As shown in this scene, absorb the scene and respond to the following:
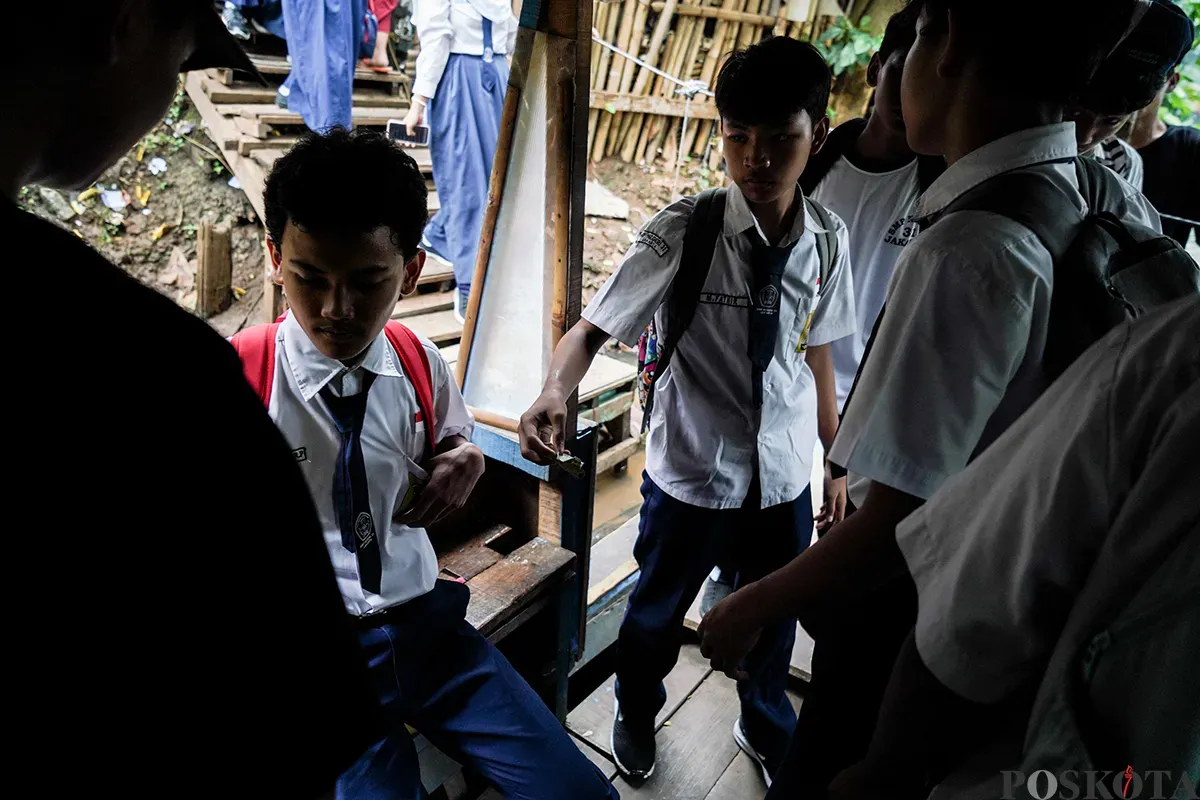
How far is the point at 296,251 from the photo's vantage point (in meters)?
1.53

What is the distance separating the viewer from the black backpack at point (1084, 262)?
1.02 m

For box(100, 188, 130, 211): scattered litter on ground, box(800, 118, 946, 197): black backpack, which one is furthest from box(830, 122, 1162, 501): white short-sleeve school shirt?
box(100, 188, 130, 211): scattered litter on ground

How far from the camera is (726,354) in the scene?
2051mm

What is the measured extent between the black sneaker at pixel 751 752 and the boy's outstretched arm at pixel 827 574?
1383 mm

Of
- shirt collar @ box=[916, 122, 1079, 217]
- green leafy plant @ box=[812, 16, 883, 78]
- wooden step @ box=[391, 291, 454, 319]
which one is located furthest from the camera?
green leafy plant @ box=[812, 16, 883, 78]

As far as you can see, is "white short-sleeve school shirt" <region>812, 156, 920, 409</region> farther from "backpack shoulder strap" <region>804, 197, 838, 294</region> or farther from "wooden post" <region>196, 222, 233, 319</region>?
"wooden post" <region>196, 222, 233, 319</region>

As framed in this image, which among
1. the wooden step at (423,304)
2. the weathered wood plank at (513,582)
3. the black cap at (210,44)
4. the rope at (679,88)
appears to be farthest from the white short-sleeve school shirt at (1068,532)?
the rope at (679,88)

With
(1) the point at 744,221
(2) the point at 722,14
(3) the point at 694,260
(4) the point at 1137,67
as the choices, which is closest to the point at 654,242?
(3) the point at 694,260

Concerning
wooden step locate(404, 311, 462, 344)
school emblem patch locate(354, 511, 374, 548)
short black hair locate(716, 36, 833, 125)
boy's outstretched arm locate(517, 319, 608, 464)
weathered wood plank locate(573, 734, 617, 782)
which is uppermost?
short black hair locate(716, 36, 833, 125)

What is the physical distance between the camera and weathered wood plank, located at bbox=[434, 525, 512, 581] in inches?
92.9

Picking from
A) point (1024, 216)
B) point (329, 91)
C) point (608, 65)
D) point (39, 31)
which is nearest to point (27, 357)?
point (39, 31)

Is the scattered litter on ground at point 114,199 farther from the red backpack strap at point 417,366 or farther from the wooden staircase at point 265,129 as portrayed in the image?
the red backpack strap at point 417,366

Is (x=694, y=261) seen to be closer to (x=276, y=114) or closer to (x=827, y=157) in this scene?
(x=827, y=157)

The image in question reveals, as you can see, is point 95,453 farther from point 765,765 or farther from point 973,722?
point 765,765
